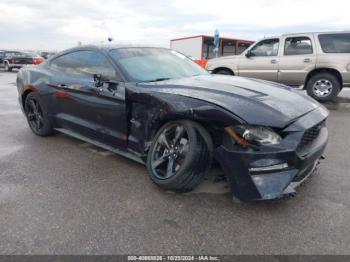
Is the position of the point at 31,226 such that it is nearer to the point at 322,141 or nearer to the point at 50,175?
the point at 50,175

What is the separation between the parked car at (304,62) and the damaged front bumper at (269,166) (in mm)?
5857

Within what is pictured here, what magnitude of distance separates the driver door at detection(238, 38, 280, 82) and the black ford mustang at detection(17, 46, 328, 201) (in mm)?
4730

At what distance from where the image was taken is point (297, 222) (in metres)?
2.53

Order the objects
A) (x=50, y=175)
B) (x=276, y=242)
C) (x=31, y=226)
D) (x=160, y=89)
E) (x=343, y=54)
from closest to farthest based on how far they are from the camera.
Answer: (x=276, y=242) < (x=31, y=226) < (x=160, y=89) < (x=50, y=175) < (x=343, y=54)

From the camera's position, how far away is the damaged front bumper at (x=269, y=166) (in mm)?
2457

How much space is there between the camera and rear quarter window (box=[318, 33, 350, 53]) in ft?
24.7

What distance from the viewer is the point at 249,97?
9.24ft

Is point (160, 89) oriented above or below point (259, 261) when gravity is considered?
above

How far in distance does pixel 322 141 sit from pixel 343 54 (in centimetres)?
563

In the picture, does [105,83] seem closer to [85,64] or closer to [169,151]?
[85,64]

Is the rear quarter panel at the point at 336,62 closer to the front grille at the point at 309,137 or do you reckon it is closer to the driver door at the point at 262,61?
the driver door at the point at 262,61

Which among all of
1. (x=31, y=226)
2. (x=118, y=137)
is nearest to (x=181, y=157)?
(x=118, y=137)

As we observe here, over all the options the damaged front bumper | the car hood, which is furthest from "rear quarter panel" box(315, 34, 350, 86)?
the damaged front bumper

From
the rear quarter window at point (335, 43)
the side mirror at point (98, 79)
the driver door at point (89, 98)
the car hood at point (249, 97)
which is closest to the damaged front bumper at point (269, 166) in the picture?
the car hood at point (249, 97)
